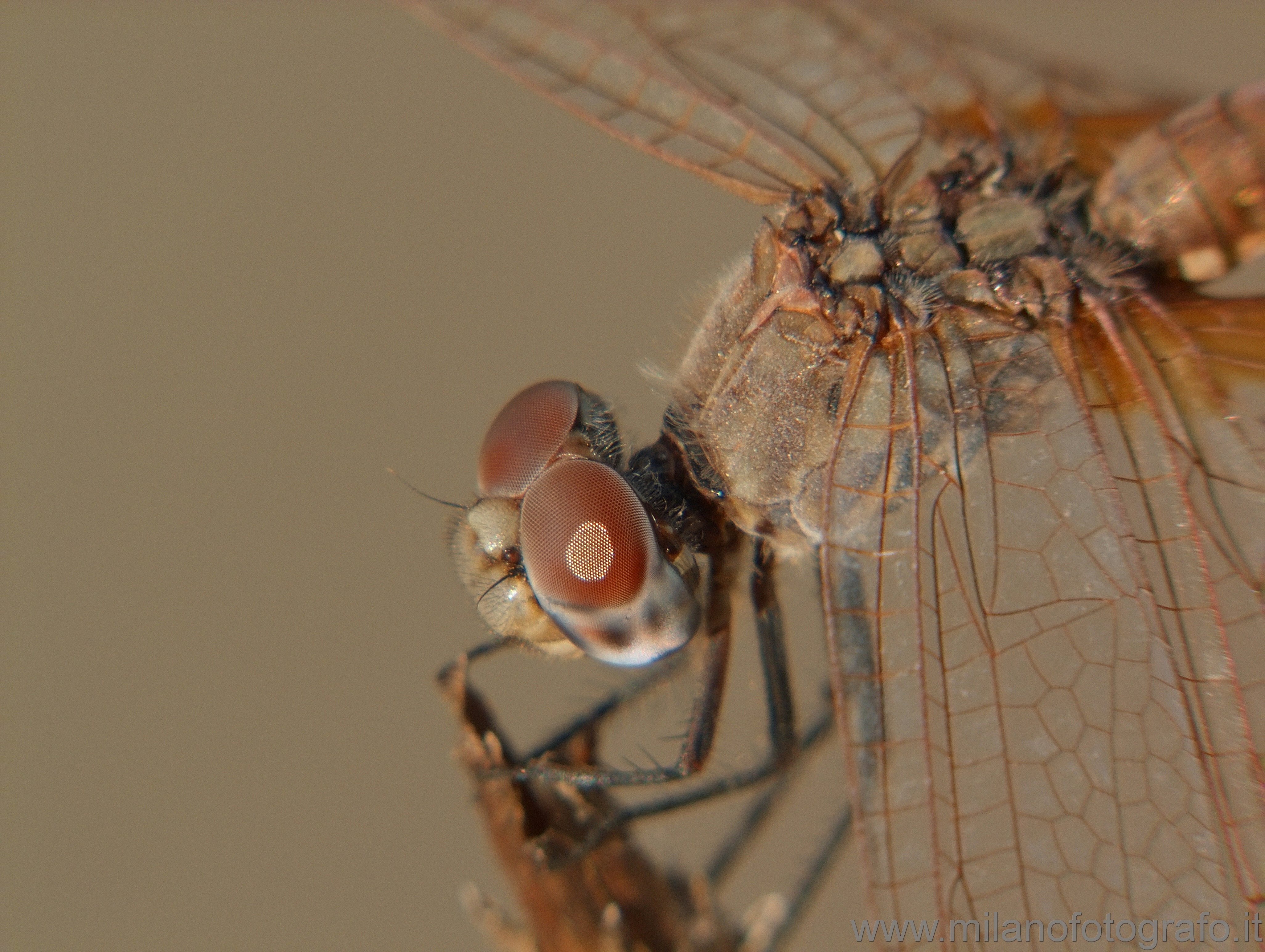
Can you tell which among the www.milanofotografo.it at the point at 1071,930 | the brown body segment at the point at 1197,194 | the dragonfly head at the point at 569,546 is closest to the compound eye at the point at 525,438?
the dragonfly head at the point at 569,546

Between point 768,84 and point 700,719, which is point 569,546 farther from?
point 768,84

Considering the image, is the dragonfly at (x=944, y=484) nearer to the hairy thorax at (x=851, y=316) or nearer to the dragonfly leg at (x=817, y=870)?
the hairy thorax at (x=851, y=316)

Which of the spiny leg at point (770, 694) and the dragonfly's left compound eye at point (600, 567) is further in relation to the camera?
the spiny leg at point (770, 694)

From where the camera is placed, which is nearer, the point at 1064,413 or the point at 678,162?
the point at 1064,413

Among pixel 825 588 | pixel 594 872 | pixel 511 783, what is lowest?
pixel 594 872

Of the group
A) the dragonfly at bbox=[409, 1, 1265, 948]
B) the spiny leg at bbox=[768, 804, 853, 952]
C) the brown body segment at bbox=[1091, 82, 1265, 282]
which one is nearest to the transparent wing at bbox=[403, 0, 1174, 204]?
the dragonfly at bbox=[409, 1, 1265, 948]

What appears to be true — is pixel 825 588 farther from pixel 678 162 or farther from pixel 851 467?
pixel 678 162

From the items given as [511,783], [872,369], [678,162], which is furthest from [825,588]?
[678,162]
